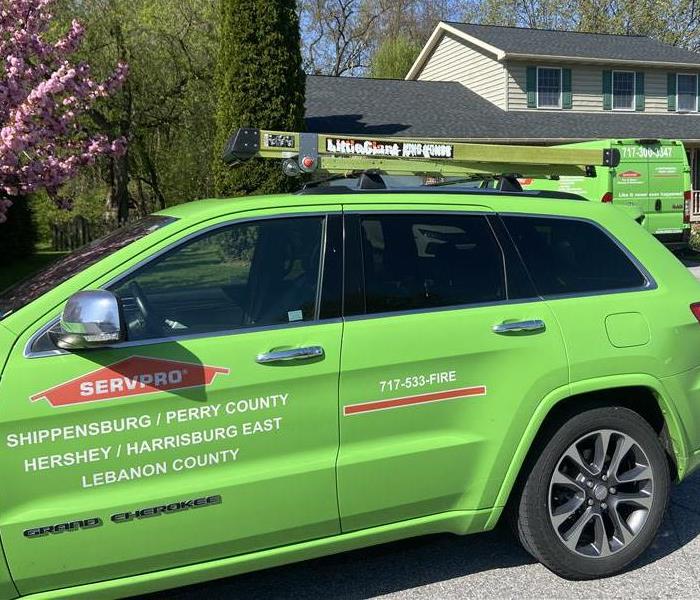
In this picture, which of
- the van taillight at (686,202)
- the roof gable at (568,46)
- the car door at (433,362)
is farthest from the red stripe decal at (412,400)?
the roof gable at (568,46)

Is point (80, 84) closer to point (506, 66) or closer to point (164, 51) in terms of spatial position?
point (164, 51)

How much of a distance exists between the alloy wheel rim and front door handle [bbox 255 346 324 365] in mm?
1286

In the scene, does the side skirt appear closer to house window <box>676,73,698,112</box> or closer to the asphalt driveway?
the asphalt driveway

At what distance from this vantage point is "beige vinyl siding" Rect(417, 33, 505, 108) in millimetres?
24047

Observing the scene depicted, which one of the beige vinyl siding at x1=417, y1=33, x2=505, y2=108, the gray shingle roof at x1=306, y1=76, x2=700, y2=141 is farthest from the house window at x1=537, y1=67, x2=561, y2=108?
the beige vinyl siding at x1=417, y1=33, x2=505, y2=108

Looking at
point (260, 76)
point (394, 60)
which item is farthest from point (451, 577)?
point (394, 60)

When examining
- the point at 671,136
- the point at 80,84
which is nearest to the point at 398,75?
the point at 671,136

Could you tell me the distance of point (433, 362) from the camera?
9.89 feet

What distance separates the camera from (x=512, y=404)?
124 inches

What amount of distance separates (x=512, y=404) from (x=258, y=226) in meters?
1.34

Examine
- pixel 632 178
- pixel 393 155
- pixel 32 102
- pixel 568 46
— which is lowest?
pixel 393 155

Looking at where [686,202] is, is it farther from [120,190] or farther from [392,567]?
[120,190]

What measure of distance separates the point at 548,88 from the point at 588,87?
4.58ft

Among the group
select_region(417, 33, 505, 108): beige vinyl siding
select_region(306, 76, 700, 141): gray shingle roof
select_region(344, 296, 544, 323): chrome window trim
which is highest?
select_region(417, 33, 505, 108): beige vinyl siding
